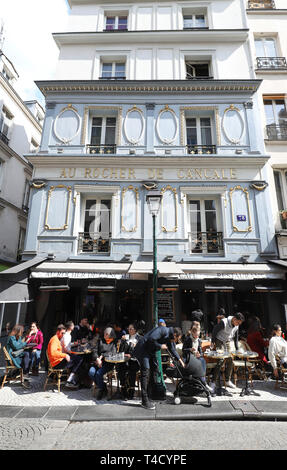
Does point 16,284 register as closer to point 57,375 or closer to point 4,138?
point 57,375

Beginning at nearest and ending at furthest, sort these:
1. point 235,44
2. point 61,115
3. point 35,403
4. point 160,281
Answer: point 35,403 → point 160,281 → point 61,115 → point 235,44

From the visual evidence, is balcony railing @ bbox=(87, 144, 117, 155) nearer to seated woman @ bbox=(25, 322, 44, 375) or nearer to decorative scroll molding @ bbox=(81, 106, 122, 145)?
decorative scroll molding @ bbox=(81, 106, 122, 145)

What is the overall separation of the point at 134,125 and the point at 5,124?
877 cm

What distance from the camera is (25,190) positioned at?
50.5 feet

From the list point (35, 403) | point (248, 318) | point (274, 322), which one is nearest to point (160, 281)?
point (248, 318)

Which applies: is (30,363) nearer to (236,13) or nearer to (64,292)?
(64,292)

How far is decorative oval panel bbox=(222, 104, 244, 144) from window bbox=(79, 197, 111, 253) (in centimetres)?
536

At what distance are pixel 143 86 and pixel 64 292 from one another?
28.4 ft

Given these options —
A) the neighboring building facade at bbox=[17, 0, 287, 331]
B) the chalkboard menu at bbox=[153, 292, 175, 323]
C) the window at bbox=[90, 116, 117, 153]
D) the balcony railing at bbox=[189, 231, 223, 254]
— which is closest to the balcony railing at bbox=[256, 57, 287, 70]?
the neighboring building facade at bbox=[17, 0, 287, 331]

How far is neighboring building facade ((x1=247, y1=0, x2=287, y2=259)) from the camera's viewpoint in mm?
9366

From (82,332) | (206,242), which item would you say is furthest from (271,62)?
(82,332)

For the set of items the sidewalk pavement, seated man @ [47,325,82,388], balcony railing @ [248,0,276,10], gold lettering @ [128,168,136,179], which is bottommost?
the sidewalk pavement

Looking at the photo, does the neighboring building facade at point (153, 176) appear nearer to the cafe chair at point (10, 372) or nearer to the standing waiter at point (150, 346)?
the cafe chair at point (10, 372)

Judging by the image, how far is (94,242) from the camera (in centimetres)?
887
